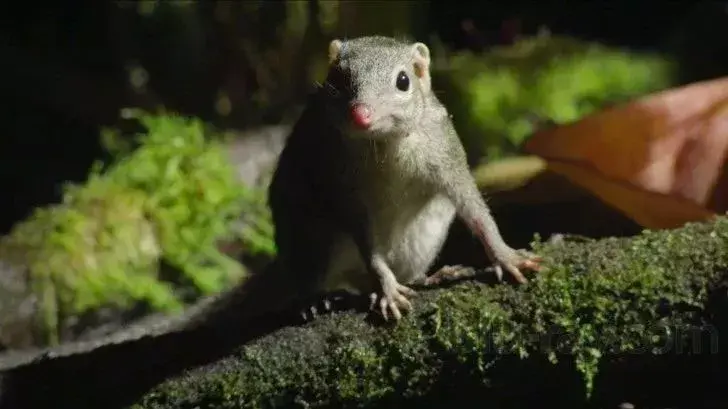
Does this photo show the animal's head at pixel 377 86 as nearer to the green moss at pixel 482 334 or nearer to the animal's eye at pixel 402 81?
the animal's eye at pixel 402 81

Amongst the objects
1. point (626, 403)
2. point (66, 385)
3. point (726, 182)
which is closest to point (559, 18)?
point (726, 182)

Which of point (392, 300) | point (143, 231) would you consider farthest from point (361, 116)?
point (143, 231)

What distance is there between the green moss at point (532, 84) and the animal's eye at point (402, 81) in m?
2.06

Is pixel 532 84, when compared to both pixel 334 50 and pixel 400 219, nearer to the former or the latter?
pixel 400 219

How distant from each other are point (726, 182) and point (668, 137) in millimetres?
343

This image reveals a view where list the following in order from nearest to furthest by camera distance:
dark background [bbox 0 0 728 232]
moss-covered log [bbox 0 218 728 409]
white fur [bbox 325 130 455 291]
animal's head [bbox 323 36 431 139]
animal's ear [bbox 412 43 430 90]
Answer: moss-covered log [bbox 0 218 728 409] → animal's head [bbox 323 36 431 139] → animal's ear [bbox 412 43 430 90] → white fur [bbox 325 130 455 291] → dark background [bbox 0 0 728 232]

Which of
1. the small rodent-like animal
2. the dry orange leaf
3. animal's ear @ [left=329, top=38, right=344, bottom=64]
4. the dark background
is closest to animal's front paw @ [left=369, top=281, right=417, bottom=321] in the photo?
the small rodent-like animal

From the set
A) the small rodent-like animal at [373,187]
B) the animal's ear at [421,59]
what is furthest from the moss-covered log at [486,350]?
the animal's ear at [421,59]

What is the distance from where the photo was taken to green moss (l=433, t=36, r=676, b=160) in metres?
4.99

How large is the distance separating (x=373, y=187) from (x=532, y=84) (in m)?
2.56

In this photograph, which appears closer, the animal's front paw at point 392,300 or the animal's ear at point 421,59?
the animal's front paw at point 392,300

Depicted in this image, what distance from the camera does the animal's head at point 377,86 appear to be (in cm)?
263

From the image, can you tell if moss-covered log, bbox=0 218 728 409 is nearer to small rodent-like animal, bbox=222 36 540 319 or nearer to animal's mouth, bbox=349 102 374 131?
small rodent-like animal, bbox=222 36 540 319

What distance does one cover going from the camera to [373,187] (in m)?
3.08
